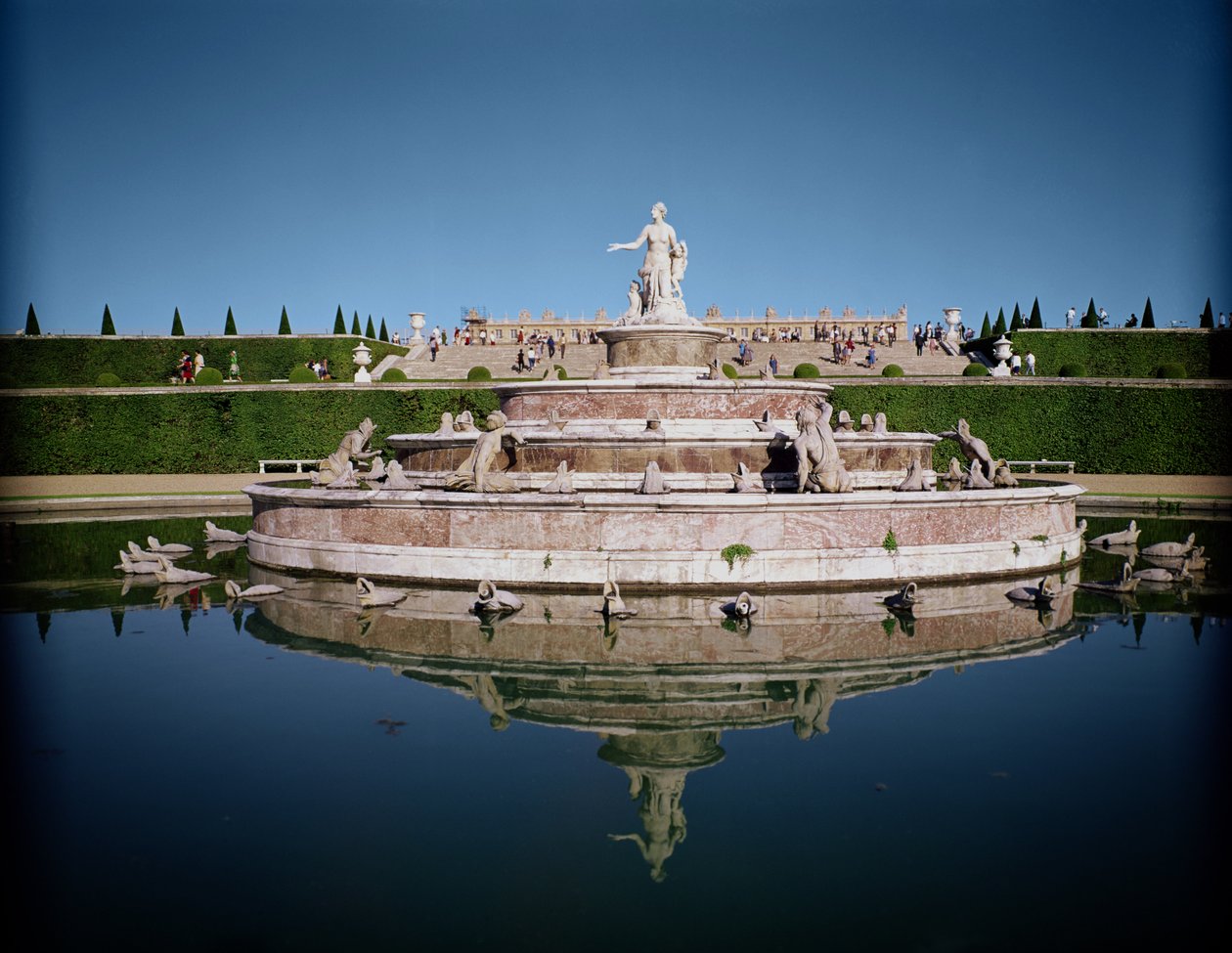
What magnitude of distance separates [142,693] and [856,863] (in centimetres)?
689

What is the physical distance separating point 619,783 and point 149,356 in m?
49.6

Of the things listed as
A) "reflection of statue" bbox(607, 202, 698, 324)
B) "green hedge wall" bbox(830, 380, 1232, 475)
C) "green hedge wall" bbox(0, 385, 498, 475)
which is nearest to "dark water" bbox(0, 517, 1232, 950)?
"reflection of statue" bbox(607, 202, 698, 324)

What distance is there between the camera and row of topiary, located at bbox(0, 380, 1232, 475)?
33.0 metres

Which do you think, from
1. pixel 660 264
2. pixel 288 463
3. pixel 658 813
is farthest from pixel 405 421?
pixel 658 813

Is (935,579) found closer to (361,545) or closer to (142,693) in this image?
(361,545)

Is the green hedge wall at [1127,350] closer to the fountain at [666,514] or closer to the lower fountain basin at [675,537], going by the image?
the fountain at [666,514]

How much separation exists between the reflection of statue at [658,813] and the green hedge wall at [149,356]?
45.4 m

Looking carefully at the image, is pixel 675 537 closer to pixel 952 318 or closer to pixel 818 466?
pixel 818 466

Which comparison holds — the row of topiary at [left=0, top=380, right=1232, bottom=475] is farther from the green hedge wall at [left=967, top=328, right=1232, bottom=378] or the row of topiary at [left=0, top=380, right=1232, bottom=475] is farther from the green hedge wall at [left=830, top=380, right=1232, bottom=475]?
the green hedge wall at [left=967, top=328, right=1232, bottom=378]

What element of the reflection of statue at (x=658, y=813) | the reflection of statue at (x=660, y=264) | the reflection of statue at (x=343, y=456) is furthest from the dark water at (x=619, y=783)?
the reflection of statue at (x=660, y=264)

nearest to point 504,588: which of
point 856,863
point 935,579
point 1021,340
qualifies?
point 935,579

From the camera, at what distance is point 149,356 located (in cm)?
4928

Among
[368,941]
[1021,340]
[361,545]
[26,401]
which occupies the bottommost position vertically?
[368,941]

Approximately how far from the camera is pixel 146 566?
15461 mm
